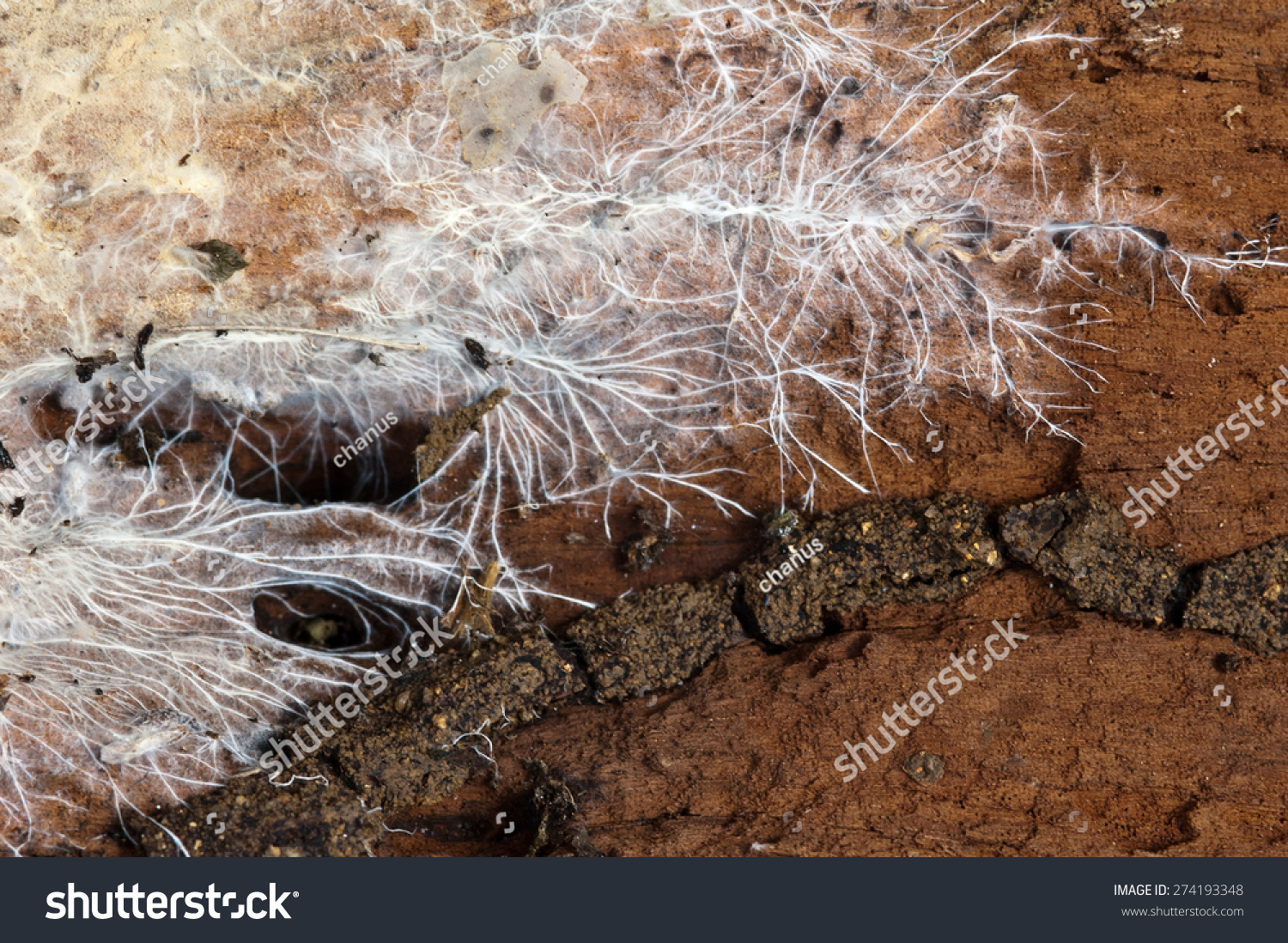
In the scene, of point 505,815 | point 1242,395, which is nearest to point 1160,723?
point 1242,395

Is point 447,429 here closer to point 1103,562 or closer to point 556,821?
point 556,821

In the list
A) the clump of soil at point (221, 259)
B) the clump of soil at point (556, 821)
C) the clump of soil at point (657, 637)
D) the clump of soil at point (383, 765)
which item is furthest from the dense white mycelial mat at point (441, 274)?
the clump of soil at point (556, 821)

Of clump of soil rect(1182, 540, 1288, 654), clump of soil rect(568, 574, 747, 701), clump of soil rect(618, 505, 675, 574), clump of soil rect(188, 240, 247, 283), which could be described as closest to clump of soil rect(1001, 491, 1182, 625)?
clump of soil rect(1182, 540, 1288, 654)

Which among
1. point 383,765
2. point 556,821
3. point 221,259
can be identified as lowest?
point 556,821

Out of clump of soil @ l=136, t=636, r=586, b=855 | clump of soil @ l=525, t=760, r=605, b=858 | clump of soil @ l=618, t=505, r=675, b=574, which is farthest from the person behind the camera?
clump of soil @ l=618, t=505, r=675, b=574

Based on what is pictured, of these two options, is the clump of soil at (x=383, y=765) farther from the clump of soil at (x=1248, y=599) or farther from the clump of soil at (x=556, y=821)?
the clump of soil at (x=1248, y=599)

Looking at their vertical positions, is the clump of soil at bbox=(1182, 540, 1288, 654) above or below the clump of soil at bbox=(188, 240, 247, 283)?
below

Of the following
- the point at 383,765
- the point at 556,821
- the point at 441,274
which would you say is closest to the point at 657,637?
the point at 556,821

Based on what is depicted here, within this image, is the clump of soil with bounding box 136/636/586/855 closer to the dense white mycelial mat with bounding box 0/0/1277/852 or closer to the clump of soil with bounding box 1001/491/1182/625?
the dense white mycelial mat with bounding box 0/0/1277/852
